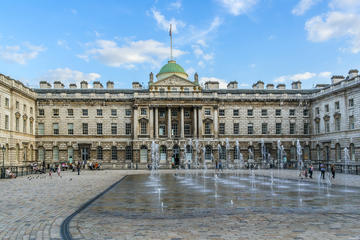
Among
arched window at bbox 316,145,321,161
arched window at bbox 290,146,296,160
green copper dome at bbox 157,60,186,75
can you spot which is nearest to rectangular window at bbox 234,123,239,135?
arched window at bbox 290,146,296,160

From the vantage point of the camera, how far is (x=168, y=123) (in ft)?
218

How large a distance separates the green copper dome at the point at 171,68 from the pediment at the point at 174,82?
592cm

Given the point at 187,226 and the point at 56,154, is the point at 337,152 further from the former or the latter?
the point at 187,226

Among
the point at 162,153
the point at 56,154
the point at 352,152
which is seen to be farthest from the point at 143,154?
the point at 352,152

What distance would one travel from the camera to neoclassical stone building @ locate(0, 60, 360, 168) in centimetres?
6562

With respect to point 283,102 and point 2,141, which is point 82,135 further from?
point 283,102

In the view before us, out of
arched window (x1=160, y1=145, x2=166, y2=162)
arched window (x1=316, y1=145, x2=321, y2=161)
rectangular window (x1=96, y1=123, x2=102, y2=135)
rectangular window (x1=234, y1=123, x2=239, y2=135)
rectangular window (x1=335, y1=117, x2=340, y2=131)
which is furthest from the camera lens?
rectangular window (x1=234, y1=123, x2=239, y2=135)

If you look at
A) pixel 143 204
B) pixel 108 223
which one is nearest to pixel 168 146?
pixel 143 204

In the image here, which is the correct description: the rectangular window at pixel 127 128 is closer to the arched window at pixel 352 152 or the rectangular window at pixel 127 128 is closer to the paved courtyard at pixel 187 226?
the arched window at pixel 352 152

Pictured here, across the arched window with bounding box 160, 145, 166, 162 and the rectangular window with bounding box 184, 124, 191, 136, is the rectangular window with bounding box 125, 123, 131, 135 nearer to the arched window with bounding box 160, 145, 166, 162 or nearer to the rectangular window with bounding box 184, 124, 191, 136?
the arched window with bounding box 160, 145, 166, 162

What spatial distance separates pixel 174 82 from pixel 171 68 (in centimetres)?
700

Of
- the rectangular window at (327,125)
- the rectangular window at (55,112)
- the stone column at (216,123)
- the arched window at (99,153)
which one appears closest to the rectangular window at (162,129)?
the stone column at (216,123)

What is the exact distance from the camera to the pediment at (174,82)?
221 feet

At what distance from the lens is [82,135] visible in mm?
66312
